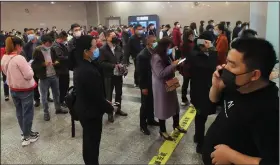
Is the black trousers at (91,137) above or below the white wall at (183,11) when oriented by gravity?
below

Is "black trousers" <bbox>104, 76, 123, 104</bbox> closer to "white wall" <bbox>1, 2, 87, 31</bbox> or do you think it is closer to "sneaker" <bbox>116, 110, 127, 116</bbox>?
"sneaker" <bbox>116, 110, 127, 116</bbox>

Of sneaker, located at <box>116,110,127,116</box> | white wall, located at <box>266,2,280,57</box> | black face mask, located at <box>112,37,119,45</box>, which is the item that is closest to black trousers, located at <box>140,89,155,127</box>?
sneaker, located at <box>116,110,127,116</box>

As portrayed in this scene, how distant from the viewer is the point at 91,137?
233 cm

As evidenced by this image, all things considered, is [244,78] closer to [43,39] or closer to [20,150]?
[20,150]

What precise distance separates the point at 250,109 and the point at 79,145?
9.10 ft

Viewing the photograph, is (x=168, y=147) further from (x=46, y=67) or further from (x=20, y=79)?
(x=46, y=67)

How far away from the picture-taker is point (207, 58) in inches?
105

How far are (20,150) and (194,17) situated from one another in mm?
13848

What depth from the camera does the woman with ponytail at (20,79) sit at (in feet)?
9.62

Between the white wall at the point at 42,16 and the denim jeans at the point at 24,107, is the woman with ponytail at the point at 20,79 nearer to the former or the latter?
the denim jeans at the point at 24,107

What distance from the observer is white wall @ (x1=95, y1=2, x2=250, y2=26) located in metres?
13.5

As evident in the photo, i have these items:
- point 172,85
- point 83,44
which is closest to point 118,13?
point 172,85

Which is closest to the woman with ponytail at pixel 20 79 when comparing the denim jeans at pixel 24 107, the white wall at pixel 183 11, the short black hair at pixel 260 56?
the denim jeans at pixel 24 107

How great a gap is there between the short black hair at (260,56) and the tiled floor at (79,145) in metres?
2.06
